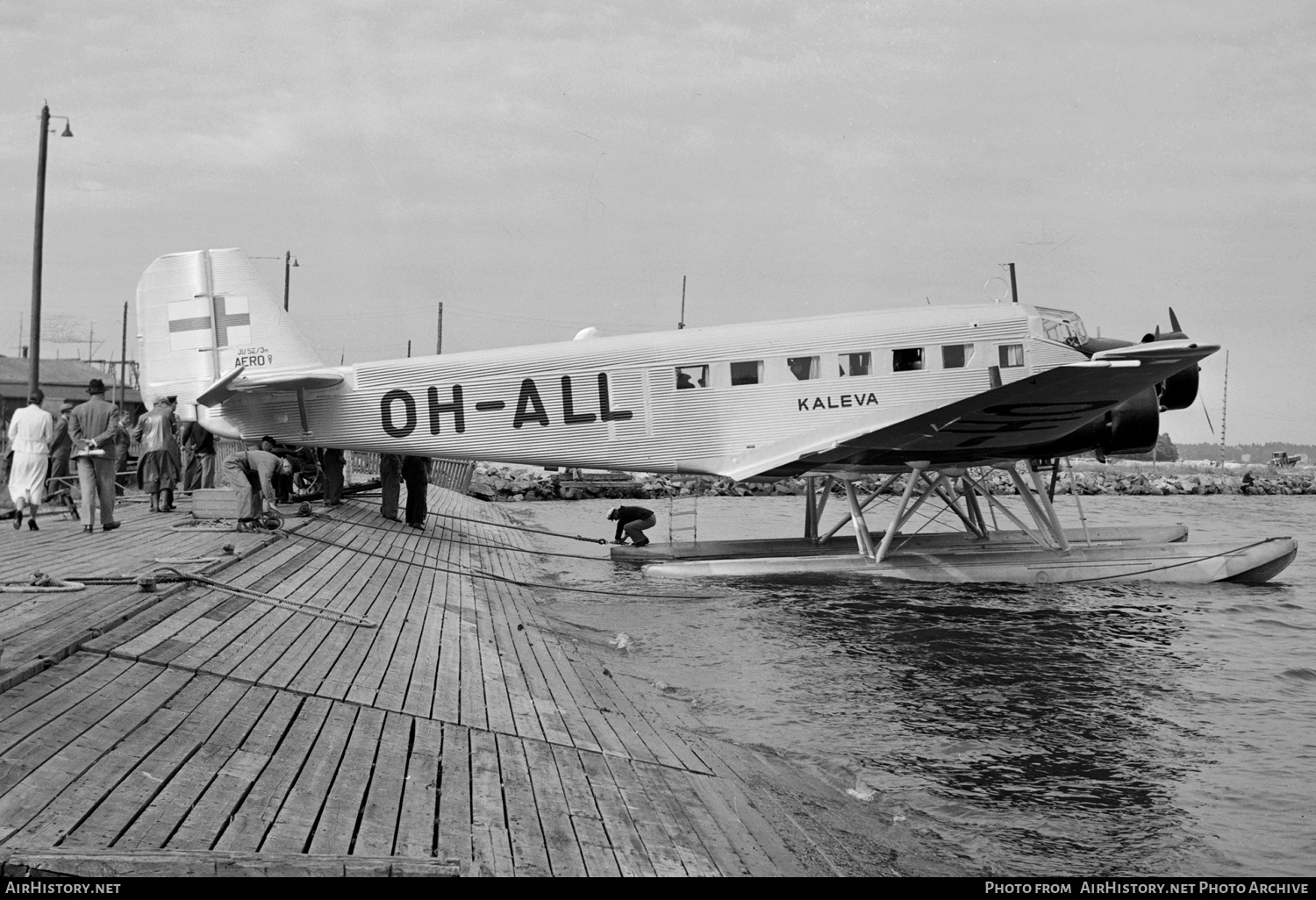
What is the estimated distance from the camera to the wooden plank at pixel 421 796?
14.9ft

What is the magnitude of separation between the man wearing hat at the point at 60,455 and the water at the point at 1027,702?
854 centimetres

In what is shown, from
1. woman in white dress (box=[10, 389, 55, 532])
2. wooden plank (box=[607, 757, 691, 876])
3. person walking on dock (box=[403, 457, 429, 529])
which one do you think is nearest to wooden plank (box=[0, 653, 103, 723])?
wooden plank (box=[607, 757, 691, 876])

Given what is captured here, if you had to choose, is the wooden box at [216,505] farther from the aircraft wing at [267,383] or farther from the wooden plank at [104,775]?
the wooden plank at [104,775]

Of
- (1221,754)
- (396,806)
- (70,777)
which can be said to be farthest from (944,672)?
(70,777)

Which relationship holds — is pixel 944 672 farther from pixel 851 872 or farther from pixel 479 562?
pixel 479 562

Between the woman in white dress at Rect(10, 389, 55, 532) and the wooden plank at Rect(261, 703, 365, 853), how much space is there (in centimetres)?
954

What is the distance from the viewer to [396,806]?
498 cm

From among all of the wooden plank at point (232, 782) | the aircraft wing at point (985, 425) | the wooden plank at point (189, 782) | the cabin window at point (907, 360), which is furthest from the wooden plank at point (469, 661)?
the cabin window at point (907, 360)

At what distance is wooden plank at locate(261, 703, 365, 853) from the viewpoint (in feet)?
14.3

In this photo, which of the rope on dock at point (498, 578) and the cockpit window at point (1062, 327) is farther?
the cockpit window at point (1062, 327)

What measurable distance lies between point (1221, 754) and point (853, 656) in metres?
4.24

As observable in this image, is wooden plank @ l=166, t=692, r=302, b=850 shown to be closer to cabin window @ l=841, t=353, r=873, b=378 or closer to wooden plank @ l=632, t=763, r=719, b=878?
wooden plank @ l=632, t=763, r=719, b=878

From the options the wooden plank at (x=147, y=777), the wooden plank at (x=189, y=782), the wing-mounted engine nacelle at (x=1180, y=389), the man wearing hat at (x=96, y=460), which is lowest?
the wooden plank at (x=189, y=782)
